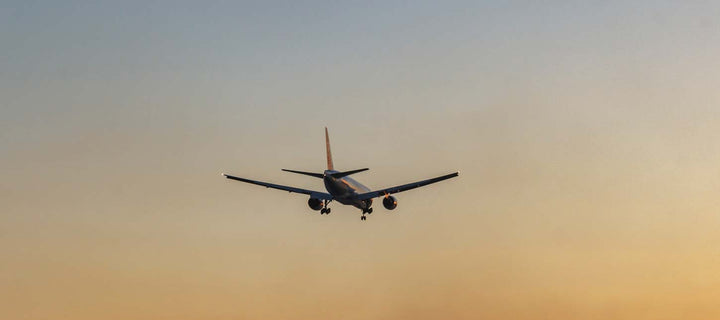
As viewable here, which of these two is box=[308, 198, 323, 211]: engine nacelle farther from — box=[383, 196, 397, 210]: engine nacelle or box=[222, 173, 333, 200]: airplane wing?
box=[383, 196, 397, 210]: engine nacelle

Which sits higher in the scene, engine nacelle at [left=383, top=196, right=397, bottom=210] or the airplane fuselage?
the airplane fuselage

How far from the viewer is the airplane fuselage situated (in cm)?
16388

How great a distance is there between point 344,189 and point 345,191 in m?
0.62

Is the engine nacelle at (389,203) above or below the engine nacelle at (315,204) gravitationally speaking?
below

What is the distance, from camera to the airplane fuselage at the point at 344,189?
164 m

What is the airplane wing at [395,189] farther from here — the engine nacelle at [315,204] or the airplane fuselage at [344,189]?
the engine nacelle at [315,204]

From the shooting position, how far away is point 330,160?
184250mm

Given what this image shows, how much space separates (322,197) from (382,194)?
9860 mm

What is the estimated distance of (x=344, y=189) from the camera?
16638 centimetres

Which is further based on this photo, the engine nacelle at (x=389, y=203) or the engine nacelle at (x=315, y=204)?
the engine nacelle at (x=389, y=203)

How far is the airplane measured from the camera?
536ft

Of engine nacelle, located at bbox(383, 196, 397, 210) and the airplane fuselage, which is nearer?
the airplane fuselage

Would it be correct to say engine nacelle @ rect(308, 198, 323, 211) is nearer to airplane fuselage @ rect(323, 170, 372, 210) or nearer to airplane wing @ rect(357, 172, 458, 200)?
airplane fuselage @ rect(323, 170, 372, 210)

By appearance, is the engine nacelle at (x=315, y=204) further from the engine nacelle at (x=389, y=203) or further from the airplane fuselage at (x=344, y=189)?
the engine nacelle at (x=389, y=203)
